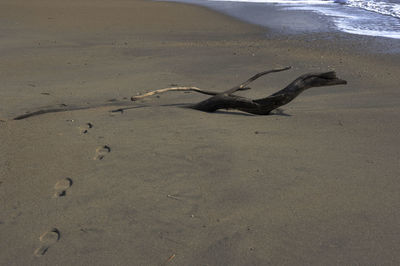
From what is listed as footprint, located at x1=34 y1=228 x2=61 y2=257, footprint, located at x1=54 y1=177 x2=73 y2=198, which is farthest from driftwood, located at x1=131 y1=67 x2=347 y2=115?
footprint, located at x1=34 y1=228 x2=61 y2=257

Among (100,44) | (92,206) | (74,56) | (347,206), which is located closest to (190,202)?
(92,206)

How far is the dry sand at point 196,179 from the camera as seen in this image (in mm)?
2455

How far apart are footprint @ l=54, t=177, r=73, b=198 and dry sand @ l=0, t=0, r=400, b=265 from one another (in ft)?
0.05

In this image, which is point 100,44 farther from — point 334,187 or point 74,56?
point 334,187

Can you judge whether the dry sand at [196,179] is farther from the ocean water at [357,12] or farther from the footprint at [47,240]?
the ocean water at [357,12]

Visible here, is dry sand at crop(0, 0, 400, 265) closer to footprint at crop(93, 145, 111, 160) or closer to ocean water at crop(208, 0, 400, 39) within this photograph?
footprint at crop(93, 145, 111, 160)

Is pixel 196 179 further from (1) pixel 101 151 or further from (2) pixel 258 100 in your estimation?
(2) pixel 258 100

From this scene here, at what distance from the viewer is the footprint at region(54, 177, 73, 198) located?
Answer: 2.97m

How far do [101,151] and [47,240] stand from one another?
1161 millimetres

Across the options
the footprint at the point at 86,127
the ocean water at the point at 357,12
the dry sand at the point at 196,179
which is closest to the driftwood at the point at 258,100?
the dry sand at the point at 196,179

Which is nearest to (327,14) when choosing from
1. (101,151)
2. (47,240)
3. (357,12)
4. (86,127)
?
(357,12)

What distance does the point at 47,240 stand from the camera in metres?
2.52

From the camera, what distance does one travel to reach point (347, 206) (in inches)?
111

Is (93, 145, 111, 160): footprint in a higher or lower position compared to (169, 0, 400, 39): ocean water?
lower
